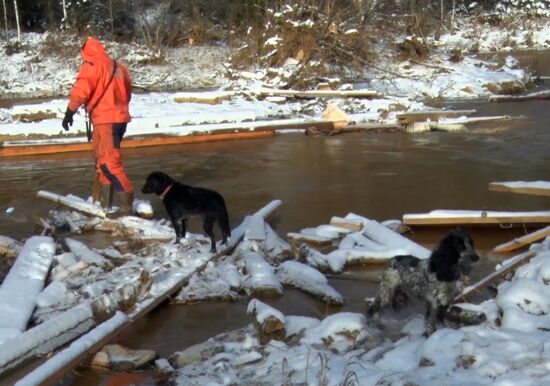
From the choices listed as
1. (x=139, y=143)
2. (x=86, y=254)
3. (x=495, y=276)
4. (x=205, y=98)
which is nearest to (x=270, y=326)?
(x=495, y=276)

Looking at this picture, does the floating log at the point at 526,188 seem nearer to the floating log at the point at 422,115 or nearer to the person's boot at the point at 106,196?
the person's boot at the point at 106,196

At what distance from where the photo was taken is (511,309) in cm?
475

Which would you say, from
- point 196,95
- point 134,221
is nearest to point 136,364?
point 134,221

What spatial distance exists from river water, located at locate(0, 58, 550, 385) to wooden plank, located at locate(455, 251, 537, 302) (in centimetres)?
73

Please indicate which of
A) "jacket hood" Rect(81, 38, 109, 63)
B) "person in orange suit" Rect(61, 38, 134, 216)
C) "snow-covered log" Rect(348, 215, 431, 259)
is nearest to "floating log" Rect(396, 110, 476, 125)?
"snow-covered log" Rect(348, 215, 431, 259)

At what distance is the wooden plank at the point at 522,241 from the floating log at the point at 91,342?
9.54 feet

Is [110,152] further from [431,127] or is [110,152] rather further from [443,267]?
[431,127]

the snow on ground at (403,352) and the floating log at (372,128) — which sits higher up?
the snow on ground at (403,352)

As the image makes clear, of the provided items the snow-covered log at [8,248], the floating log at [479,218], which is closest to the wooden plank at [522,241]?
the floating log at [479,218]

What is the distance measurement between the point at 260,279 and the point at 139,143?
26.9 ft

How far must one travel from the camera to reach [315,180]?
33.9 ft

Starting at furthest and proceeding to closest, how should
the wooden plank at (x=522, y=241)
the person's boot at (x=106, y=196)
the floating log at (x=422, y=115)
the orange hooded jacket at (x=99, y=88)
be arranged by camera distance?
the floating log at (x=422, y=115), the person's boot at (x=106, y=196), the orange hooded jacket at (x=99, y=88), the wooden plank at (x=522, y=241)

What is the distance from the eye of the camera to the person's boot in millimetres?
8320

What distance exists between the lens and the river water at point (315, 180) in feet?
18.8
